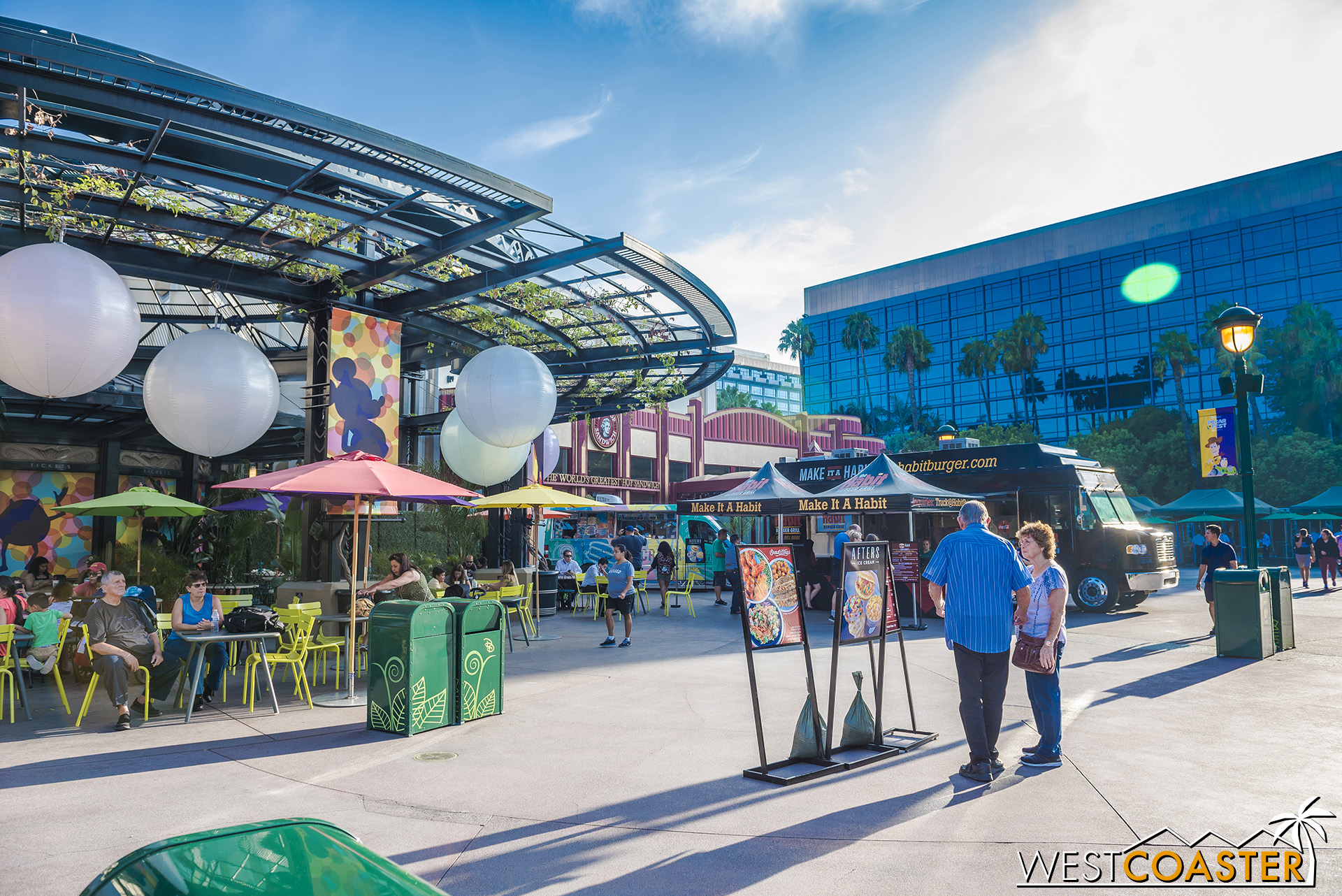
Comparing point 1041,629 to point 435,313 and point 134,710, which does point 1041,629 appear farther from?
point 435,313

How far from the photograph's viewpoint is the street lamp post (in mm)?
10430

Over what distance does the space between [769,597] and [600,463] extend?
96.6ft

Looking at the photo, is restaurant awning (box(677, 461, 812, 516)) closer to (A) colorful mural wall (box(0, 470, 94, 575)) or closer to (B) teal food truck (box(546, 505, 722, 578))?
(B) teal food truck (box(546, 505, 722, 578))

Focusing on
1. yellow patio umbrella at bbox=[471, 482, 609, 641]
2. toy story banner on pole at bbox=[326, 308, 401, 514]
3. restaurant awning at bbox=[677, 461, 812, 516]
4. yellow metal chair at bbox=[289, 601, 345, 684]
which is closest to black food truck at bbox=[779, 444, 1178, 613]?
restaurant awning at bbox=[677, 461, 812, 516]

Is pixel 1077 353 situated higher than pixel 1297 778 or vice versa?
pixel 1077 353

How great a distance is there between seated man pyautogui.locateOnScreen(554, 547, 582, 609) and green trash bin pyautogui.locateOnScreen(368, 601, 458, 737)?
11843mm

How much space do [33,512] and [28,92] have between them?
630 inches

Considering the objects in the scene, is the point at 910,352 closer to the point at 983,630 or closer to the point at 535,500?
the point at 535,500

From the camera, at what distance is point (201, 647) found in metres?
7.88

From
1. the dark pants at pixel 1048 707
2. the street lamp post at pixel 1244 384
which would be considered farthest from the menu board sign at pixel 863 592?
the street lamp post at pixel 1244 384

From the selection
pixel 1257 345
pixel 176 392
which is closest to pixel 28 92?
pixel 176 392

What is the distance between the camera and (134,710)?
8.01 metres

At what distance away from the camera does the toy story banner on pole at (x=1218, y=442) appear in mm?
25484

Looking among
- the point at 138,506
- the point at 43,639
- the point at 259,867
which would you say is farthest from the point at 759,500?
the point at 259,867
